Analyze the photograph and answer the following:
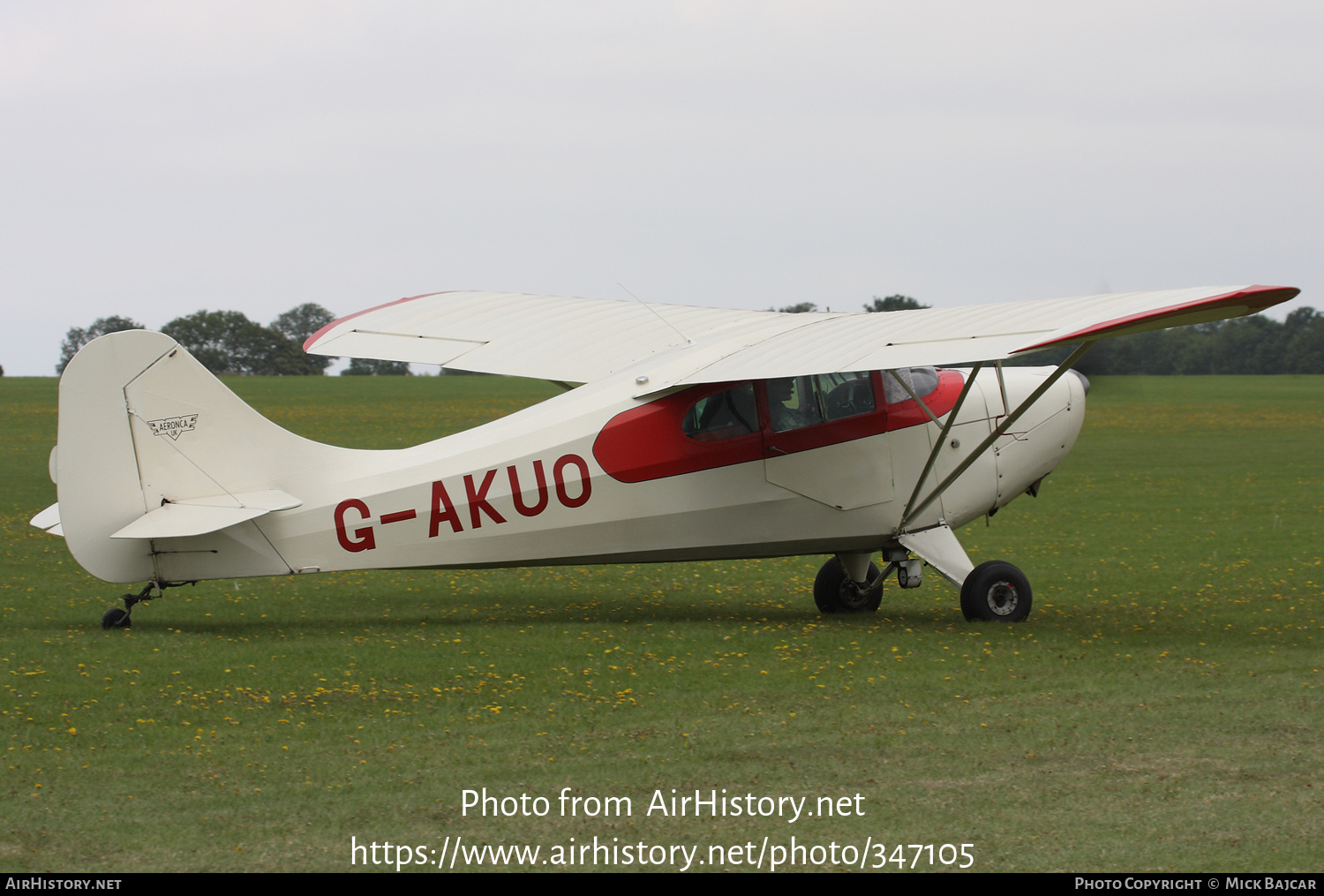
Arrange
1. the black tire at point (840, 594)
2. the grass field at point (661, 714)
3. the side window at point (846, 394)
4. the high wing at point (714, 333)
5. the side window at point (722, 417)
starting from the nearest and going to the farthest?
the grass field at point (661, 714)
the high wing at point (714, 333)
the side window at point (722, 417)
the side window at point (846, 394)
the black tire at point (840, 594)

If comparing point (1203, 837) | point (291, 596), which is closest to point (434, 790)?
point (1203, 837)

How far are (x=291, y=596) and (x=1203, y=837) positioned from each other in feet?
29.9

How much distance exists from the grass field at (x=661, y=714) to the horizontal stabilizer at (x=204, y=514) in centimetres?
85

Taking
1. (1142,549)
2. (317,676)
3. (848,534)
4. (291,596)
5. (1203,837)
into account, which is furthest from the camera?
(1142,549)

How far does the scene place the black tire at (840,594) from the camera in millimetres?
11430

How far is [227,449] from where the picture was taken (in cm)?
946

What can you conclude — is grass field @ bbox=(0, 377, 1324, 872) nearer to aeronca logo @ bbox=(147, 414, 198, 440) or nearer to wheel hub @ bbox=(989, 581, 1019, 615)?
wheel hub @ bbox=(989, 581, 1019, 615)

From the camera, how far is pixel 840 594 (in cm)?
1148

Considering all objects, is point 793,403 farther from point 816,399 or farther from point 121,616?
point 121,616

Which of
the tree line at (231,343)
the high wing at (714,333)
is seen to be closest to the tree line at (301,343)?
the tree line at (231,343)

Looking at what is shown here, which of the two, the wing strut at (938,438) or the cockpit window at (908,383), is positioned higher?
the cockpit window at (908,383)

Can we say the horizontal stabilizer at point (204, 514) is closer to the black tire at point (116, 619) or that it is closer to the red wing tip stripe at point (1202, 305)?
the black tire at point (116, 619)

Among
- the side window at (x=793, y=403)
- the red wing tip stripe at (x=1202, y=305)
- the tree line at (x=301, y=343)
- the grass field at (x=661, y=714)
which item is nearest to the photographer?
Result: the grass field at (x=661, y=714)
